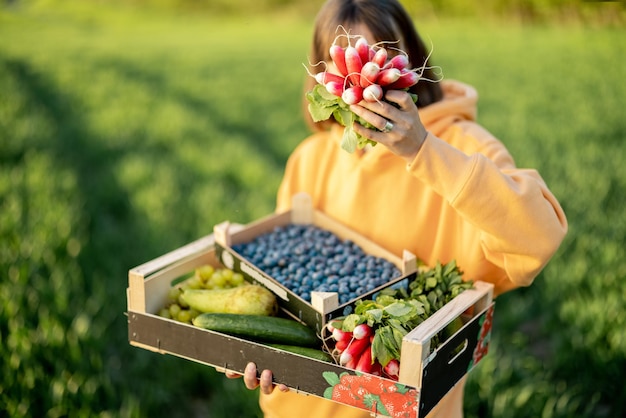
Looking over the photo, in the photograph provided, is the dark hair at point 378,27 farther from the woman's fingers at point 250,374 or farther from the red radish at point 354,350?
the woman's fingers at point 250,374

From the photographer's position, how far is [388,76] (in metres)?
1.40

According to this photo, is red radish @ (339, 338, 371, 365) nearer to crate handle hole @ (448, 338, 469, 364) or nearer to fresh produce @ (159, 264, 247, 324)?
crate handle hole @ (448, 338, 469, 364)

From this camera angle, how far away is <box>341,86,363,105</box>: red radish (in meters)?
1.42

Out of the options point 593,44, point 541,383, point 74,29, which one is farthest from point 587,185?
point 74,29

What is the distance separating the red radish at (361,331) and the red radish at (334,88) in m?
0.57

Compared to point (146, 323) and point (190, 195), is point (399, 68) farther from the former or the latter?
point (190, 195)

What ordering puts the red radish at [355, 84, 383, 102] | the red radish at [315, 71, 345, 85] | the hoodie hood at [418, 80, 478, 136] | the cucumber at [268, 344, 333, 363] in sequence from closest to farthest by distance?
the red radish at [355, 84, 383, 102] < the red radish at [315, 71, 345, 85] < the cucumber at [268, 344, 333, 363] < the hoodie hood at [418, 80, 478, 136]

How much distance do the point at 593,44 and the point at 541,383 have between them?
44.7 ft

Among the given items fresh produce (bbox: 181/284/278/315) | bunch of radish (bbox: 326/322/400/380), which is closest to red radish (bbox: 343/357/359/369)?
bunch of radish (bbox: 326/322/400/380)

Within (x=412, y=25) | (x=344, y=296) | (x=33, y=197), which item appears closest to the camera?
(x=344, y=296)

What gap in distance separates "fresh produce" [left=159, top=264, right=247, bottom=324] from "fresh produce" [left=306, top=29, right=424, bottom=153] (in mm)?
659

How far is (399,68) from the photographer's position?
4.79 ft

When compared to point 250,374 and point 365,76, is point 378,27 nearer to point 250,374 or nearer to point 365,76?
point 365,76

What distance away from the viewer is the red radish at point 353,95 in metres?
1.42
